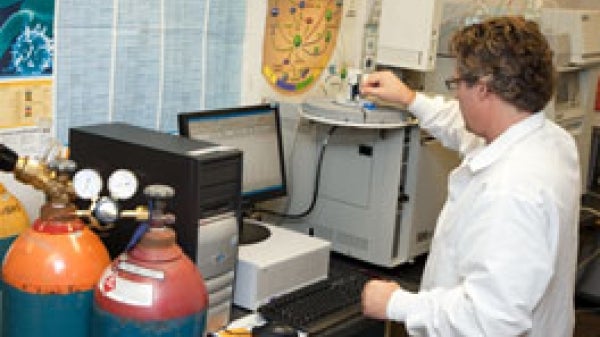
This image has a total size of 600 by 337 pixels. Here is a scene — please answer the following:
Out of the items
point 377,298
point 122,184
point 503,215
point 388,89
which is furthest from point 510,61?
point 122,184

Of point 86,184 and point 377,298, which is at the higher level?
point 86,184

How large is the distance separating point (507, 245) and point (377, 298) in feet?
1.06

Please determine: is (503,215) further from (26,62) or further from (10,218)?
(26,62)

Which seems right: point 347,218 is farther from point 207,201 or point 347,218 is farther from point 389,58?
point 207,201

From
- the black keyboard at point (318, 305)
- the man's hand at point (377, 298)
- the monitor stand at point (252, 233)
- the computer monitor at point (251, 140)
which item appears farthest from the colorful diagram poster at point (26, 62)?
the man's hand at point (377, 298)

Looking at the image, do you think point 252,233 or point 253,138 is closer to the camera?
point 252,233

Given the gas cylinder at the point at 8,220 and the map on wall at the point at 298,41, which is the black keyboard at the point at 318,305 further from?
the map on wall at the point at 298,41

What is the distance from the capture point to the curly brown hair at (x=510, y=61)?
1.57 metres

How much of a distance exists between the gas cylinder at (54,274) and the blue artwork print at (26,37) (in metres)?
0.50

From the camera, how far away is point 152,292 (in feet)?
4.25

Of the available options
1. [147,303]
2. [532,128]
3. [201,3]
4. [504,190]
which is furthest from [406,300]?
[201,3]

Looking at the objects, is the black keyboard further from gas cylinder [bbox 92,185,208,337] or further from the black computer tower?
gas cylinder [bbox 92,185,208,337]

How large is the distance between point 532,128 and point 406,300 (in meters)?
0.46

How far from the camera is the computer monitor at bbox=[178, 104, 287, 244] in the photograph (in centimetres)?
201
